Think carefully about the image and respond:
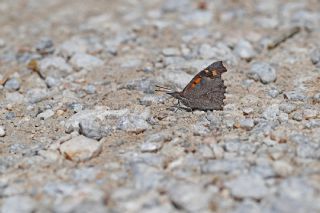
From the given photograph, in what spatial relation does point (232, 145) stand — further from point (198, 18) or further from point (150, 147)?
point (198, 18)

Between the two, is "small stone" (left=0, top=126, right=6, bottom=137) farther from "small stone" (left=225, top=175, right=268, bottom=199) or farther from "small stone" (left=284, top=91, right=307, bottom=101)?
"small stone" (left=284, top=91, right=307, bottom=101)

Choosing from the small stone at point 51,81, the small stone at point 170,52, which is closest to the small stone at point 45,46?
the small stone at point 51,81

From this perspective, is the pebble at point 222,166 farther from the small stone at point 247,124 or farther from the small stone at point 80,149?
the small stone at point 80,149

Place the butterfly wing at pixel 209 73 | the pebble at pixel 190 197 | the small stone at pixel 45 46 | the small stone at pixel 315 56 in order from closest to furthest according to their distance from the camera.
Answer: the pebble at pixel 190 197, the butterfly wing at pixel 209 73, the small stone at pixel 315 56, the small stone at pixel 45 46

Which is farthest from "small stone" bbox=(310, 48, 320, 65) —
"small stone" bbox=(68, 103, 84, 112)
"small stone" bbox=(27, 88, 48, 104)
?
"small stone" bbox=(27, 88, 48, 104)

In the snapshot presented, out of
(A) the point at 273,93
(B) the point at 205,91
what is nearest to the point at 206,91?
(B) the point at 205,91

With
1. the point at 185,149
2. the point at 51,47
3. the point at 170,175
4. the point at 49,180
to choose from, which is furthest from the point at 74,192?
the point at 51,47
